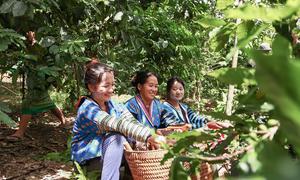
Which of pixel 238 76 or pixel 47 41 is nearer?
pixel 238 76

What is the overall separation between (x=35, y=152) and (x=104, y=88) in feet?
6.08

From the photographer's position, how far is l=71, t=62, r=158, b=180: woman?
94.7 inches

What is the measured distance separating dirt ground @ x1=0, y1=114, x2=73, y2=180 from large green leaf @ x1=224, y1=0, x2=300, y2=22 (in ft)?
9.69

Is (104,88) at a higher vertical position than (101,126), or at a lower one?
higher

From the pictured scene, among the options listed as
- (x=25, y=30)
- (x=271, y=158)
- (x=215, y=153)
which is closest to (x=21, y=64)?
(x=25, y=30)

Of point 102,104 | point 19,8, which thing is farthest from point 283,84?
point 102,104

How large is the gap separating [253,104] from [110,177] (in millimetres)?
1796

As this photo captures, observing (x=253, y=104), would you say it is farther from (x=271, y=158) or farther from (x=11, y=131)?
(x=11, y=131)

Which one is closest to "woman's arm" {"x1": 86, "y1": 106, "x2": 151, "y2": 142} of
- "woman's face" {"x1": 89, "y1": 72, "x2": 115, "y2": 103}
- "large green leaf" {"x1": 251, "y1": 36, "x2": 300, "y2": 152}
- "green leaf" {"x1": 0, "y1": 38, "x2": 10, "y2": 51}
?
"woman's face" {"x1": 89, "y1": 72, "x2": 115, "y2": 103}

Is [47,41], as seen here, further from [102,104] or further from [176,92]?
[176,92]

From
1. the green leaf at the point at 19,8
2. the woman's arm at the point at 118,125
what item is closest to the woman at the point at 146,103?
the woman's arm at the point at 118,125

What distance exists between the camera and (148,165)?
90.8 inches

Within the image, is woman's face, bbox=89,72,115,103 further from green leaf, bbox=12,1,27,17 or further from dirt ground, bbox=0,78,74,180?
dirt ground, bbox=0,78,74,180

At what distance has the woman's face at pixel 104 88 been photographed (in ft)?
8.34
